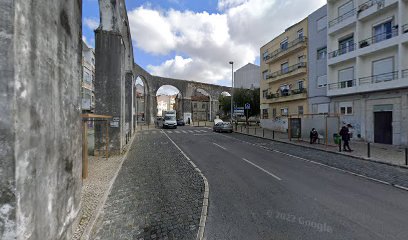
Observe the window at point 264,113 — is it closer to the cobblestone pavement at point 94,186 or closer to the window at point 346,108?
the window at point 346,108

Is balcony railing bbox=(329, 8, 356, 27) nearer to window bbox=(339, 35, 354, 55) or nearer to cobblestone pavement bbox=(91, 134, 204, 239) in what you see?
window bbox=(339, 35, 354, 55)

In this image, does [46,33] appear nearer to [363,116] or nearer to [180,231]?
[180,231]

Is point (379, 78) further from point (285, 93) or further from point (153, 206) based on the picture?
point (153, 206)

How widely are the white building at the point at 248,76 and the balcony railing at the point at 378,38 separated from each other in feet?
122

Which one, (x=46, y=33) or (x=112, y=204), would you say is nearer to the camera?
(x=46, y=33)

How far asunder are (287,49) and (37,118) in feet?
86.2

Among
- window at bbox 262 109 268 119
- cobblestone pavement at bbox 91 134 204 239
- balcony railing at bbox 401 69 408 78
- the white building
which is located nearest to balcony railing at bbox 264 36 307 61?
window at bbox 262 109 268 119

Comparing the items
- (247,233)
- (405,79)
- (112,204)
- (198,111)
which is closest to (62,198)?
(112,204)

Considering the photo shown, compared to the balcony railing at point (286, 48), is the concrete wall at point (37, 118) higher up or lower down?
lower down

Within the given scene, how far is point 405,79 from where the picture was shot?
1327 cm

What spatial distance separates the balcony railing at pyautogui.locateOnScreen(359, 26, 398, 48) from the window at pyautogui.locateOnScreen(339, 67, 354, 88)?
190cm

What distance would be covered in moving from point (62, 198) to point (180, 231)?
1.88m

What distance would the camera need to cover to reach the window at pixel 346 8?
1752 cm

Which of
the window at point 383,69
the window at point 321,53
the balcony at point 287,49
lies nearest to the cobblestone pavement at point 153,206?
the window at point 383,69
